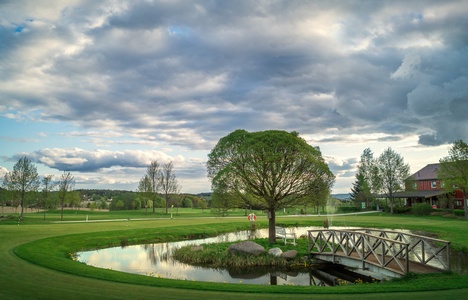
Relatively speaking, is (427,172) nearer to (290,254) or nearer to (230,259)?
(290,254)

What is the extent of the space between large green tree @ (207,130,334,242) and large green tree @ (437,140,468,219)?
39.9 meters

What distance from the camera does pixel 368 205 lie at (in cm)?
8325

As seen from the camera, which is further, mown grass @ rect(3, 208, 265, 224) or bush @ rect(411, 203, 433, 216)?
bush @ rect(411, 203, 433, 216)

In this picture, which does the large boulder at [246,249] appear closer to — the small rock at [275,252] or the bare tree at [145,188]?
the small rock at [275,252]

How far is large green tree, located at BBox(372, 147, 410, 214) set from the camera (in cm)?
7162

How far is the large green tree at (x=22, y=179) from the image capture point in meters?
55.1

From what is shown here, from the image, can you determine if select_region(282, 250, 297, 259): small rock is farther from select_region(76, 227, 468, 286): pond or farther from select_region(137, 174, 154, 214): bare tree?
select_region(137, 174, 154, 214): bare tree

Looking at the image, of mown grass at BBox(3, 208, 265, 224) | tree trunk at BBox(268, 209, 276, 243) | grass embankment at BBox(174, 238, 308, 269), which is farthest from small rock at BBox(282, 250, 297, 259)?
mown grass at BBox(3, 208, 265, 224)

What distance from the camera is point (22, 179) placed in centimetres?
5519

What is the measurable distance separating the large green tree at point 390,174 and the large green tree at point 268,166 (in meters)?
55.1

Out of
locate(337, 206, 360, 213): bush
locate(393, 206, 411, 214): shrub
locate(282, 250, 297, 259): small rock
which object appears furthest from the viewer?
locate(337, 206, 360, 213): bush

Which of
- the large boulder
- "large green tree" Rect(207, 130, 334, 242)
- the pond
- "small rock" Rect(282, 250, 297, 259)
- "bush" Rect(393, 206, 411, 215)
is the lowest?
"bush" Rect(393, 206, 411, 215)

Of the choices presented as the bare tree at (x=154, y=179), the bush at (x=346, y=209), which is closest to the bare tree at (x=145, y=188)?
the bare tree at (x=154, y=179)

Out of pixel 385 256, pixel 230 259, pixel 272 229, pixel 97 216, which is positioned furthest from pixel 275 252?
pixel 97 216
